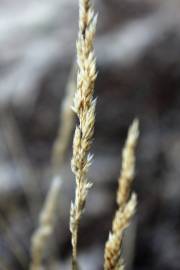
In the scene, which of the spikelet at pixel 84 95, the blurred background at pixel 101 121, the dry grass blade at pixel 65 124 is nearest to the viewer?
the spikelet at pixel 84 95

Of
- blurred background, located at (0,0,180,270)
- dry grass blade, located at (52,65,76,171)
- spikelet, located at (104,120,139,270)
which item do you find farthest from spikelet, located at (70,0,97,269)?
blurred background, located at (0,0,180,270)

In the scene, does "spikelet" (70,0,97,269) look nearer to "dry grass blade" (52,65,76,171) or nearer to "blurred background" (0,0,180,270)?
"dry grass blade" (52,65,76,171)

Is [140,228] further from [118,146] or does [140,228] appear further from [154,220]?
[118,146]

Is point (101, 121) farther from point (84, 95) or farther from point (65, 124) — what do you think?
point (84, 95)

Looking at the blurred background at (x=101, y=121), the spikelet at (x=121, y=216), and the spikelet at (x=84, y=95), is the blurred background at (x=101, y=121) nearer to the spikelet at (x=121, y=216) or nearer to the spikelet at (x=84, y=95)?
the spikelet at (x=121, y=216)

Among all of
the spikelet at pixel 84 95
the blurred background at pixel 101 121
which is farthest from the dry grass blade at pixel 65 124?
the spikelet at pixel 84 95

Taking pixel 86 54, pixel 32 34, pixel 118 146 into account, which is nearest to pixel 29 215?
pixel 118 146

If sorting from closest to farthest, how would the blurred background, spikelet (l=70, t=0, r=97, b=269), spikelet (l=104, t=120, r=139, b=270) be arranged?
1. spikelet (l=70, t=0, r=97, b=269)
2. spikelet (l=104, t=120, r=139, b=270)
3. the blurred background
